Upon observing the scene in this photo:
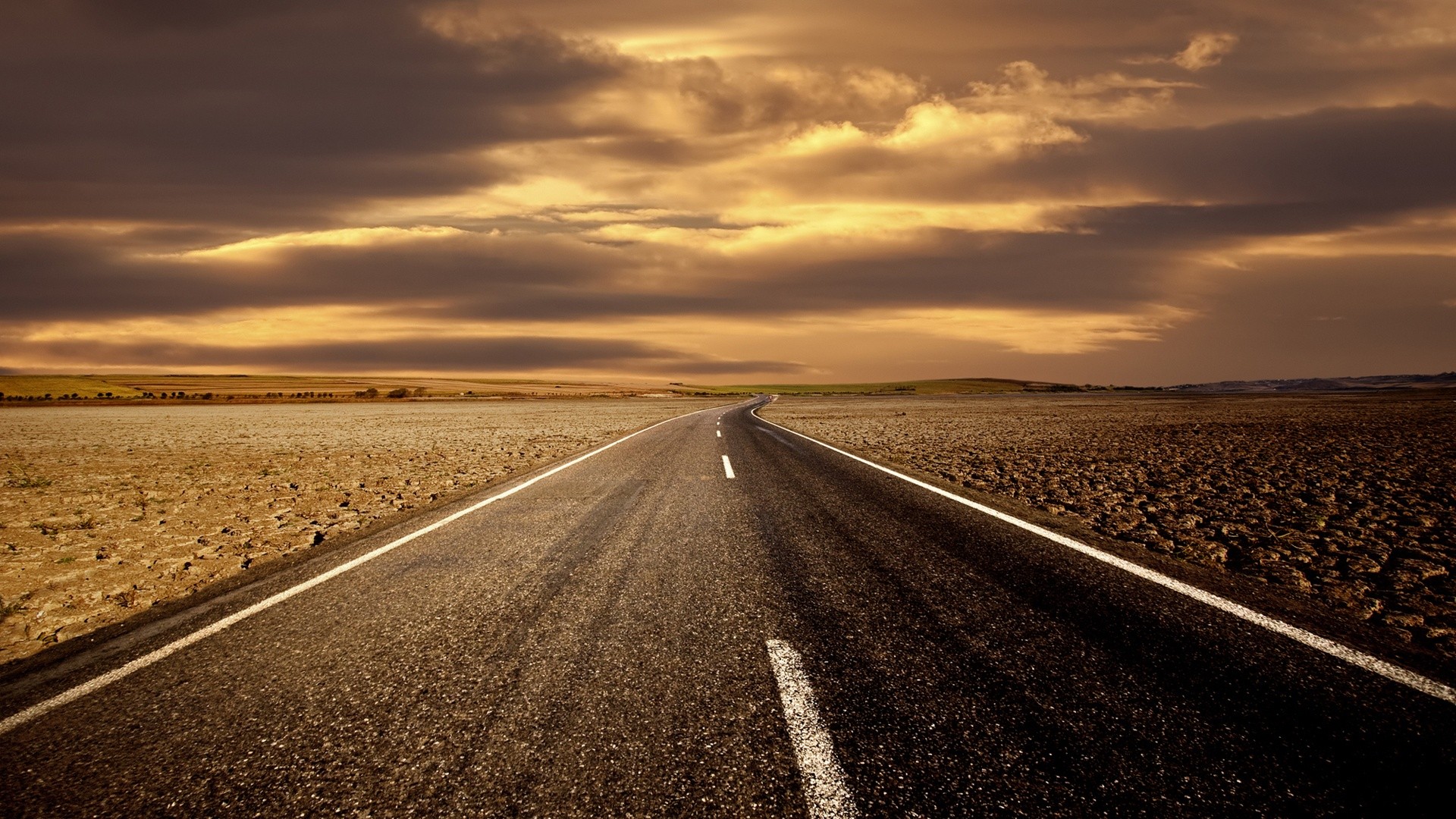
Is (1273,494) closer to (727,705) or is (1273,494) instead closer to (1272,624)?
(1272,624)

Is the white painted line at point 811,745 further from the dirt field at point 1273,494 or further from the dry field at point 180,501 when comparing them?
the dry field at point 180,501

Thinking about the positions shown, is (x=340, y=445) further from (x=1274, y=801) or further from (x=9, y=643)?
(x=1274, y=801)

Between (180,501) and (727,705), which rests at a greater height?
(727,705)

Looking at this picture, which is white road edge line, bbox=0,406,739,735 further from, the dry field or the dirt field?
the dirt field

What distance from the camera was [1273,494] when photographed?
905cm

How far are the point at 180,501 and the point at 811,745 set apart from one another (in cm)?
1168

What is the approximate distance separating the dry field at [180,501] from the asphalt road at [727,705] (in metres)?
1.64

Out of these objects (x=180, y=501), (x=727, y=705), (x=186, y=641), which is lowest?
(x=180, y=501)

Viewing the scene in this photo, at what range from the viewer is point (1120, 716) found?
285 centimetres

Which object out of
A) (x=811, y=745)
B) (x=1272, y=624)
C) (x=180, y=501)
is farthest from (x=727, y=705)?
(x=180, y=501)

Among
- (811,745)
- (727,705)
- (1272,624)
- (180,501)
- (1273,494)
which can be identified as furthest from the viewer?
(180,501)

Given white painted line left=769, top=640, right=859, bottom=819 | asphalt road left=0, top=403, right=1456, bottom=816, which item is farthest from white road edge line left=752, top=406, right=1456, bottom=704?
white painted line left=769, top=640, right=859, bottom=819

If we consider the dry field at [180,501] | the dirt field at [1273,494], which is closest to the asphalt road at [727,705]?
the dry field at [180,501]

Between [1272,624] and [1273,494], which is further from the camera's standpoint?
[1273,494]
